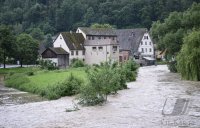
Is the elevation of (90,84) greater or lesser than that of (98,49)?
lesser

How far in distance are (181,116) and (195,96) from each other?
35.8 ft

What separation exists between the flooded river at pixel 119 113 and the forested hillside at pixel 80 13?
4830 inches

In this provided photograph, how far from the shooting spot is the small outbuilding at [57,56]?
307 feet

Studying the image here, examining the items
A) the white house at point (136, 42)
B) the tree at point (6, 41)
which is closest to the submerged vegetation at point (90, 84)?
the tree at point (6, 41)

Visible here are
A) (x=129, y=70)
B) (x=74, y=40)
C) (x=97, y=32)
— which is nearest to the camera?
(x=129, y=70)

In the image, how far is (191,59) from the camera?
52.4 metres

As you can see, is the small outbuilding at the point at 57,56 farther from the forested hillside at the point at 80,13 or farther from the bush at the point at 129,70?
the forested hillside at the point at 80,13

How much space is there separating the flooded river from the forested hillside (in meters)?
123

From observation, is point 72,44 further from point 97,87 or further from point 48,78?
point 97,87

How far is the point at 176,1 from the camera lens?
165 m

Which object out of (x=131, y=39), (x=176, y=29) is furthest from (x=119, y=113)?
(x=131, y=39)

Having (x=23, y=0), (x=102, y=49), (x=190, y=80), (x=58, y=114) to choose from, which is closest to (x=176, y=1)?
(x=23, y=0)

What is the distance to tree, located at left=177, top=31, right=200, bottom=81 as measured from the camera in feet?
172

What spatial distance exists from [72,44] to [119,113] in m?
69.1
